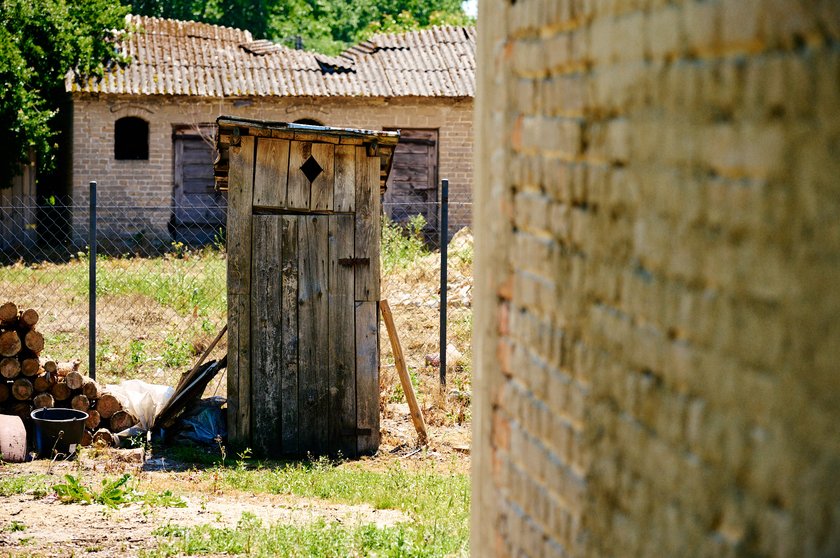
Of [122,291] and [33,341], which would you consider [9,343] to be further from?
[122,291]

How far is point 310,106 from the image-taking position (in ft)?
64.4

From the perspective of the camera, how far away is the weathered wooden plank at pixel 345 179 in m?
7.91

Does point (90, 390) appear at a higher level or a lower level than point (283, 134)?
lower

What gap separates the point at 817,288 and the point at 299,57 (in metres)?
20.0

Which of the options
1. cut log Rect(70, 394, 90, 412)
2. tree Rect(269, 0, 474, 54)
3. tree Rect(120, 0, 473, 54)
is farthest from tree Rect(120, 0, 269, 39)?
cut log Rect(70, 394, 90, 412)

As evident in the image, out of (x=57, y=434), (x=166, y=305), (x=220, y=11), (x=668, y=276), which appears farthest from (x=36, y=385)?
(x=220, y=11)

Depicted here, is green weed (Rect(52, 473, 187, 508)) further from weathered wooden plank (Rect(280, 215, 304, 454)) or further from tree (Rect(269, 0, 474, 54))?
tree (Rect(269, 0, 474, 54))

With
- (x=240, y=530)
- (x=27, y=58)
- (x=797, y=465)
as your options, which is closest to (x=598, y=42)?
(x=797, y=465)

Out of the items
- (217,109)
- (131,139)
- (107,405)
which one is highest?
(217,109)

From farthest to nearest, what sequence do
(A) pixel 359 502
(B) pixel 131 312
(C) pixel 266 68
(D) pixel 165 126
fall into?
(C) pixel 266 68 → (D) pixel 165 126 → (B) pixel 131 312 → (A) pixel 359 502

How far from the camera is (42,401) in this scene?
7992 mm

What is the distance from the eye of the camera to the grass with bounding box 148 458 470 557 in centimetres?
512

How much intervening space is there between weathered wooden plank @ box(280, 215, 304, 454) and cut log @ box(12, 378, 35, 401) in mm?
2018

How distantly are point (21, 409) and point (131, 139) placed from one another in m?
14.2
